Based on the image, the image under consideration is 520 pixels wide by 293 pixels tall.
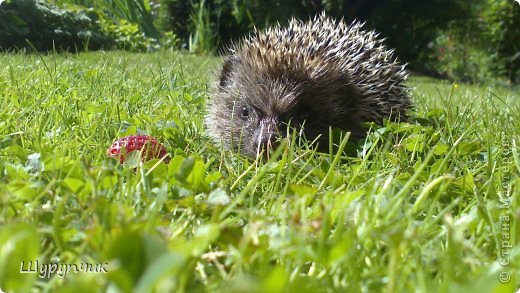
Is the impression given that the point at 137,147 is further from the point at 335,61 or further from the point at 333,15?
the point at 333,15

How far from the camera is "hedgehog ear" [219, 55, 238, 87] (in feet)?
11.1

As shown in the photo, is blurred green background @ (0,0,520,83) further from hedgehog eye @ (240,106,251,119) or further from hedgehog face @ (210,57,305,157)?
hedgehog eye @ (240,106,251,119)

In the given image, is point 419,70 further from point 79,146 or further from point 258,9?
point 79,146

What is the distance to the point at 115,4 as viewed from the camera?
34.0 ft

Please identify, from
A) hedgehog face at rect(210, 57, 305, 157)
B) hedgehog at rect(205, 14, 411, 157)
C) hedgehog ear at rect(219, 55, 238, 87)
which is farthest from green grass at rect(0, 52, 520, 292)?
hedgehog ear at rect(219, 55, 238, 87)

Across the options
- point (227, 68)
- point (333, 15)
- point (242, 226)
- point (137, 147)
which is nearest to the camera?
point (242, 226)

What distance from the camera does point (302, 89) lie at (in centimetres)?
297

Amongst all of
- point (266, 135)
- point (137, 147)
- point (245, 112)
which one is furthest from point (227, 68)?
point (137, 147)

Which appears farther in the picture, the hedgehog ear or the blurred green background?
the blurred green background

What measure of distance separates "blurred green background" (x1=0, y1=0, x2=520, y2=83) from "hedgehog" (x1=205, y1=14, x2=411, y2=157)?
6125 mm

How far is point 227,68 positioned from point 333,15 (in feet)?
27.0

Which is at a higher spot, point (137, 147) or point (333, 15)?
point (333, 15)

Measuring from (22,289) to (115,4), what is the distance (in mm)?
10139

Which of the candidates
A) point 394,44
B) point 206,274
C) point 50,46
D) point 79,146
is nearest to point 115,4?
point 50,46
